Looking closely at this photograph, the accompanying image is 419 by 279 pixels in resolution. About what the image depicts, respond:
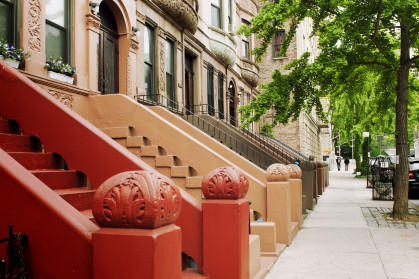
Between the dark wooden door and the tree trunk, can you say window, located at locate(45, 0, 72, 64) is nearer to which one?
the dark wooden door

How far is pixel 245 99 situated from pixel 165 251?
23084 mm

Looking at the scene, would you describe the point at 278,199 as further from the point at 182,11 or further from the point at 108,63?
the point at 182,11

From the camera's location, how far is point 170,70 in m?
14.6

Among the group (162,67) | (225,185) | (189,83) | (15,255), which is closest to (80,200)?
(225,185)

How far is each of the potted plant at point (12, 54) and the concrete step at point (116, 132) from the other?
69.7 inches

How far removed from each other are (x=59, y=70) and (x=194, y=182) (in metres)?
3.25

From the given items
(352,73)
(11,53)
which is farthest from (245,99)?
(11,53)

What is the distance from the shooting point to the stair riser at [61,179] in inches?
189

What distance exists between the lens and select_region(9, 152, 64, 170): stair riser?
493 centimetres

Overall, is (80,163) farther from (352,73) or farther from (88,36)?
(352,73)

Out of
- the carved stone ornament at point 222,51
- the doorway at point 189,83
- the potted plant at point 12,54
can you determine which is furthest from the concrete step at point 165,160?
the carved stone ornament at point 222,51

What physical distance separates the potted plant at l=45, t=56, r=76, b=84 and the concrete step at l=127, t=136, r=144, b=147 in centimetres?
169

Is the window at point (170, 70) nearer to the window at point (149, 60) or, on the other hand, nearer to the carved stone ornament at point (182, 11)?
the carved stone ornament at point (182, 11)

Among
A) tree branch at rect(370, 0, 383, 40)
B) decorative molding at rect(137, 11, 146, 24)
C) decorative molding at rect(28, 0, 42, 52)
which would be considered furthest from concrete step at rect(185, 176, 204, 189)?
tree branch at rect(370, 0, 383, 40)
